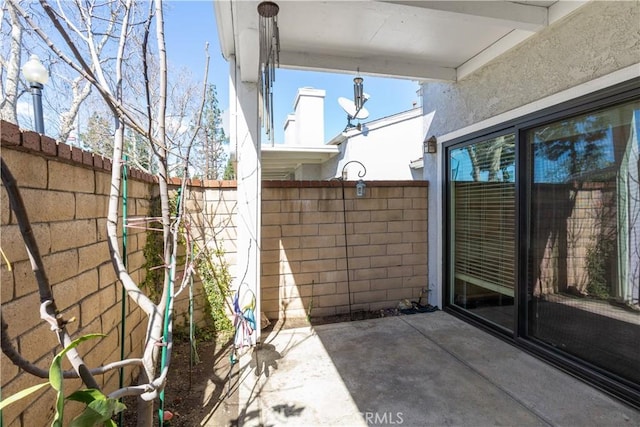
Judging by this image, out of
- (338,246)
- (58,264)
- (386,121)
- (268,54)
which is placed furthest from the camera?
(386,121)

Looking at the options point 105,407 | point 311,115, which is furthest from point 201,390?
point 311,115

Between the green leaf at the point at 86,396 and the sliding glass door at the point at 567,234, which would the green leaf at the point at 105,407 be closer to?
the green leaf at the point at 86,396

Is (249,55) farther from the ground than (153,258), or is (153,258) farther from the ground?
(249,55)

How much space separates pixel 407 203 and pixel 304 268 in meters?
1.92

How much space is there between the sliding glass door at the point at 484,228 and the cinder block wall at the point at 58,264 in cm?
401

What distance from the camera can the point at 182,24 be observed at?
10.6 ft

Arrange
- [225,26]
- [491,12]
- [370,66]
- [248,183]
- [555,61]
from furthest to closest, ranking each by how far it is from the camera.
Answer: [370,66], [248,183], [225,26], [555,61], [491,12]

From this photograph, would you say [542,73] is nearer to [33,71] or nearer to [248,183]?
[248,183]

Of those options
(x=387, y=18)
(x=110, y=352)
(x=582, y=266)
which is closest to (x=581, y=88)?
(x=582, y=266)

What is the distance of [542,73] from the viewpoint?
3.17 metres

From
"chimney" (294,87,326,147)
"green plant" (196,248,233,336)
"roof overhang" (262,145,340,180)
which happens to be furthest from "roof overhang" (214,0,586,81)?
"chimney" (294,87,326,147)

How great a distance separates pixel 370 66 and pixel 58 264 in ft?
12.5

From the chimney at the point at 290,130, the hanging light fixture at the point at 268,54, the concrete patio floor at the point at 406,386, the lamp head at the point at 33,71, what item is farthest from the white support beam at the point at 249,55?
the chimney at the point at 290,130

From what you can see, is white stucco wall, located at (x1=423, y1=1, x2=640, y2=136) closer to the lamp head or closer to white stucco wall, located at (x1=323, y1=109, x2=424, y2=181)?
white stucco wall, located at (x1=323, y1=109, x2=424, y2=181)
